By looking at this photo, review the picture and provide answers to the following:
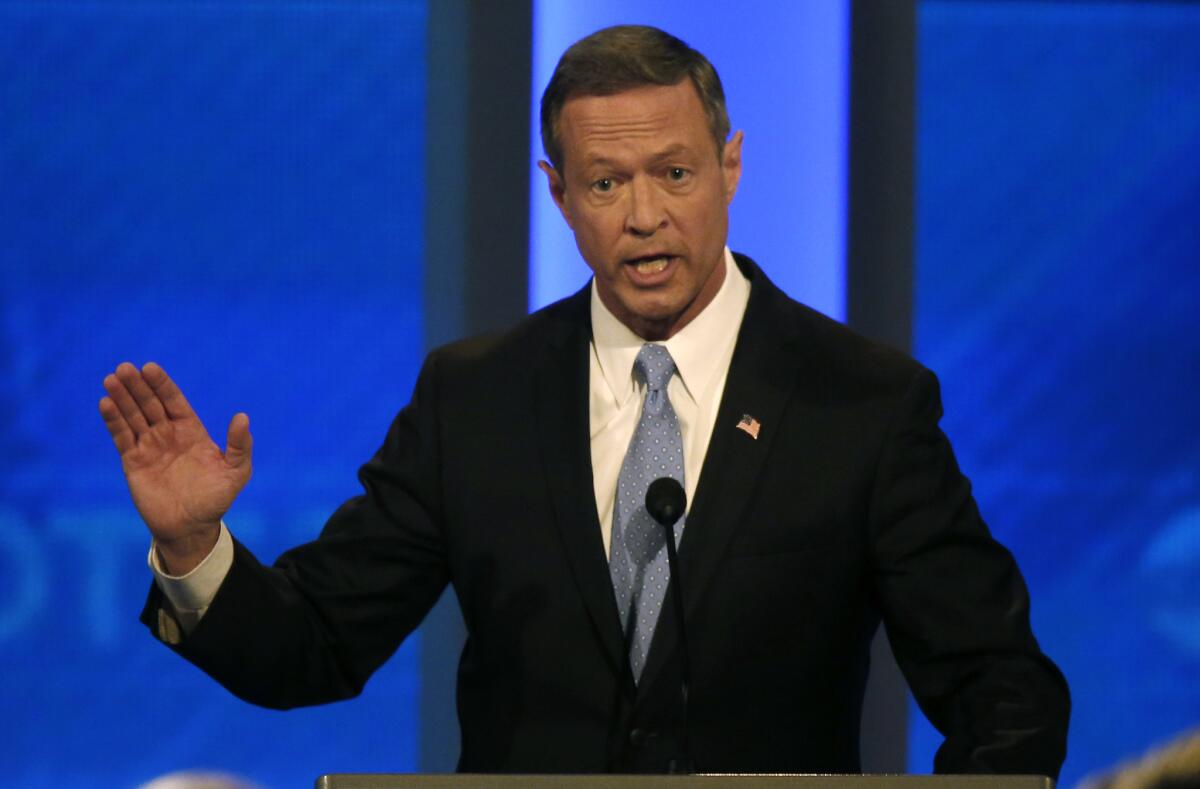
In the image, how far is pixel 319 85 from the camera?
3449 millimetres

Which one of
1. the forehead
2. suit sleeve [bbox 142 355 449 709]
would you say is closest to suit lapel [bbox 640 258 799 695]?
the forehead

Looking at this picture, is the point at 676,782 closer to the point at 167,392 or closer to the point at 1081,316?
the point at 167,392

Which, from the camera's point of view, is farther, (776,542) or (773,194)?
(773,194)

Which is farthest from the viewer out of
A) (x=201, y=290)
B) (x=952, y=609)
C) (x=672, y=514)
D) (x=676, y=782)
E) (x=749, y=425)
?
(x=201, y=290)

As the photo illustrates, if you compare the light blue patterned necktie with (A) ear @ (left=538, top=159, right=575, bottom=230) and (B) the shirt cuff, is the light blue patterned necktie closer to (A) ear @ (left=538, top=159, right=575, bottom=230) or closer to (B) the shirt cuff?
(A) ear @ (left=538, top=159, right=575, bottom=230)

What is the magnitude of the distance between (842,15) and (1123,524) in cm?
115

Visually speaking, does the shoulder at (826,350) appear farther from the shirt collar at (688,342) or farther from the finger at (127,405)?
the finger at (127,405)

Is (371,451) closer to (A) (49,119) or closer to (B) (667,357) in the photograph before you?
(A) (49,119)

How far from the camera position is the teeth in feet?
7.17

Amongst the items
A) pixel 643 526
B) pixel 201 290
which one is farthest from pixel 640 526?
pixel 201 290

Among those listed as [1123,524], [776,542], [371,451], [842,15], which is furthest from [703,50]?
[776,542]

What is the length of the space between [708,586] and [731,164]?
1.94 ft

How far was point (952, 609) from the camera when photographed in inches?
80.0

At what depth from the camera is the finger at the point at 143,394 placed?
1899 millimetres
